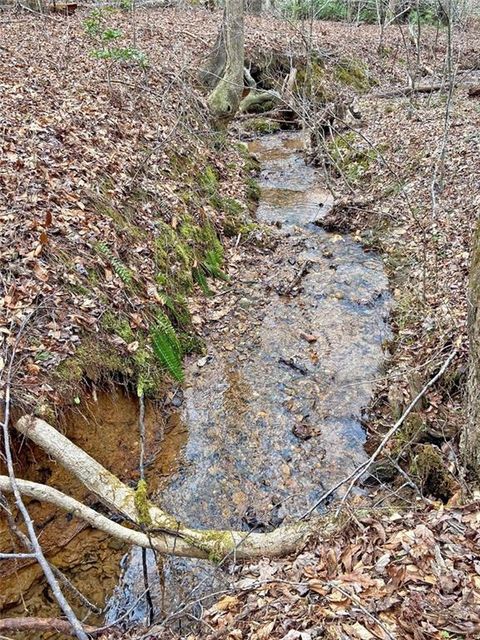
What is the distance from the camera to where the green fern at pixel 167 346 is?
564 cm

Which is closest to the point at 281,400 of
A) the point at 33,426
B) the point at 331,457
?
the point at 331,457

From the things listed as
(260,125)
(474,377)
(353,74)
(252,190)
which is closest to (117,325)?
(474,377)

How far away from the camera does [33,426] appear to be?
12.9 ft

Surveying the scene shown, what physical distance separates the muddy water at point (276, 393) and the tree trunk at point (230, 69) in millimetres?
4653

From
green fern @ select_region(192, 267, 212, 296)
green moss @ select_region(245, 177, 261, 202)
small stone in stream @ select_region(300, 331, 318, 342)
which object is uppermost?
green moss @ select_region(245, 177, 261, 202)

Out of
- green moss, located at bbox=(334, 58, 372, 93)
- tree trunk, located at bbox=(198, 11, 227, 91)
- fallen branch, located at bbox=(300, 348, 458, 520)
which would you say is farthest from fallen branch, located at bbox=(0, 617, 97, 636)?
green moss, located at bbox=(334, 58, 372, 93)

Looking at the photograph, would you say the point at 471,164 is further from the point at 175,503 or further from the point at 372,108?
the point at 175,503

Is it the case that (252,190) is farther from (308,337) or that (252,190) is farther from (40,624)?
(40,624)

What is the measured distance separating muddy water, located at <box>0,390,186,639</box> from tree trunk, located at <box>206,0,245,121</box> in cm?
881

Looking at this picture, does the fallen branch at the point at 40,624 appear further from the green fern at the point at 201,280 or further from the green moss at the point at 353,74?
the green moss at the point at 353,74

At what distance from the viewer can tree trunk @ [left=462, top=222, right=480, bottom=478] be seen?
315cm

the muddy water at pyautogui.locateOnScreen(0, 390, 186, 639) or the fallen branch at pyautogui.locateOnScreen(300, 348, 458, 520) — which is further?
the muddy water at pyautogui.locateOnScreen(0, 390, 186, 639)

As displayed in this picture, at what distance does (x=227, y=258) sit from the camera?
8305mm

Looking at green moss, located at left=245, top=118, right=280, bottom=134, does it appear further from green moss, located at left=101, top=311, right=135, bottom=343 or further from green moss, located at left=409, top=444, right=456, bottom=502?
green moss, located at left=409, top=444, right=456, bottom=502
